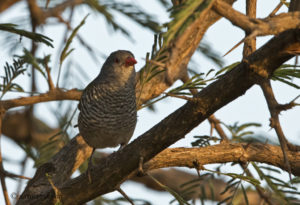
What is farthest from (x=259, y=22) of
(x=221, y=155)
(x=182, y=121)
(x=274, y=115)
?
(x=221, y=155)

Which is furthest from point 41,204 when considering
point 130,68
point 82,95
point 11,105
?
point 130,68

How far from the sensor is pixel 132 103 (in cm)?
438

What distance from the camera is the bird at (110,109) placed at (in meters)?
4.39

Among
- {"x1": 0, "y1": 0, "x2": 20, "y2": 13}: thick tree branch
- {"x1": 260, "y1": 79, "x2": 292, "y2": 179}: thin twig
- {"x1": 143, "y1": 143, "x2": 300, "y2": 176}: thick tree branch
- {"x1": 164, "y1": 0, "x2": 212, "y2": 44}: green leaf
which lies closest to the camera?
{"x1": 164, "y1": 0, "x2": 212, "y2": 44}: green leaf

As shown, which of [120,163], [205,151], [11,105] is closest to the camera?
[120,163]

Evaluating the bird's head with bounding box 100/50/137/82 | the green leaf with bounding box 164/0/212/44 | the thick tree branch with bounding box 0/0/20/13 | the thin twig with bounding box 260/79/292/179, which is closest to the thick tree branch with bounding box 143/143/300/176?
the thin twig with bounding box 260/79/292/179

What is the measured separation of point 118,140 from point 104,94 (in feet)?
→ 1.49

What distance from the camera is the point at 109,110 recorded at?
14.5 feet

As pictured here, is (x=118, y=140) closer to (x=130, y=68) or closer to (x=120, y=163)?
(x=130, y=68)

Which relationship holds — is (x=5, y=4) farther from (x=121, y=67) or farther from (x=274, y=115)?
(x=274, y=115)

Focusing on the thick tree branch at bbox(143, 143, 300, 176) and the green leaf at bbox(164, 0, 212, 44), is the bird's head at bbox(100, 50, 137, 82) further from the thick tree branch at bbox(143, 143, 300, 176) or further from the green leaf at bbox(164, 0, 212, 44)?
the green leaf at bbox(164, 0, 212, 44)

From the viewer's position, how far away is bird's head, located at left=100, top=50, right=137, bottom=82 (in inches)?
184

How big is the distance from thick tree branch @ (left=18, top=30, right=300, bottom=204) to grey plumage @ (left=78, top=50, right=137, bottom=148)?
2.92 ft

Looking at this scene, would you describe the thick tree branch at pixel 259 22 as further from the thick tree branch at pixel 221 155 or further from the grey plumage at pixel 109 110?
the grey plumage at pixel 109 110
